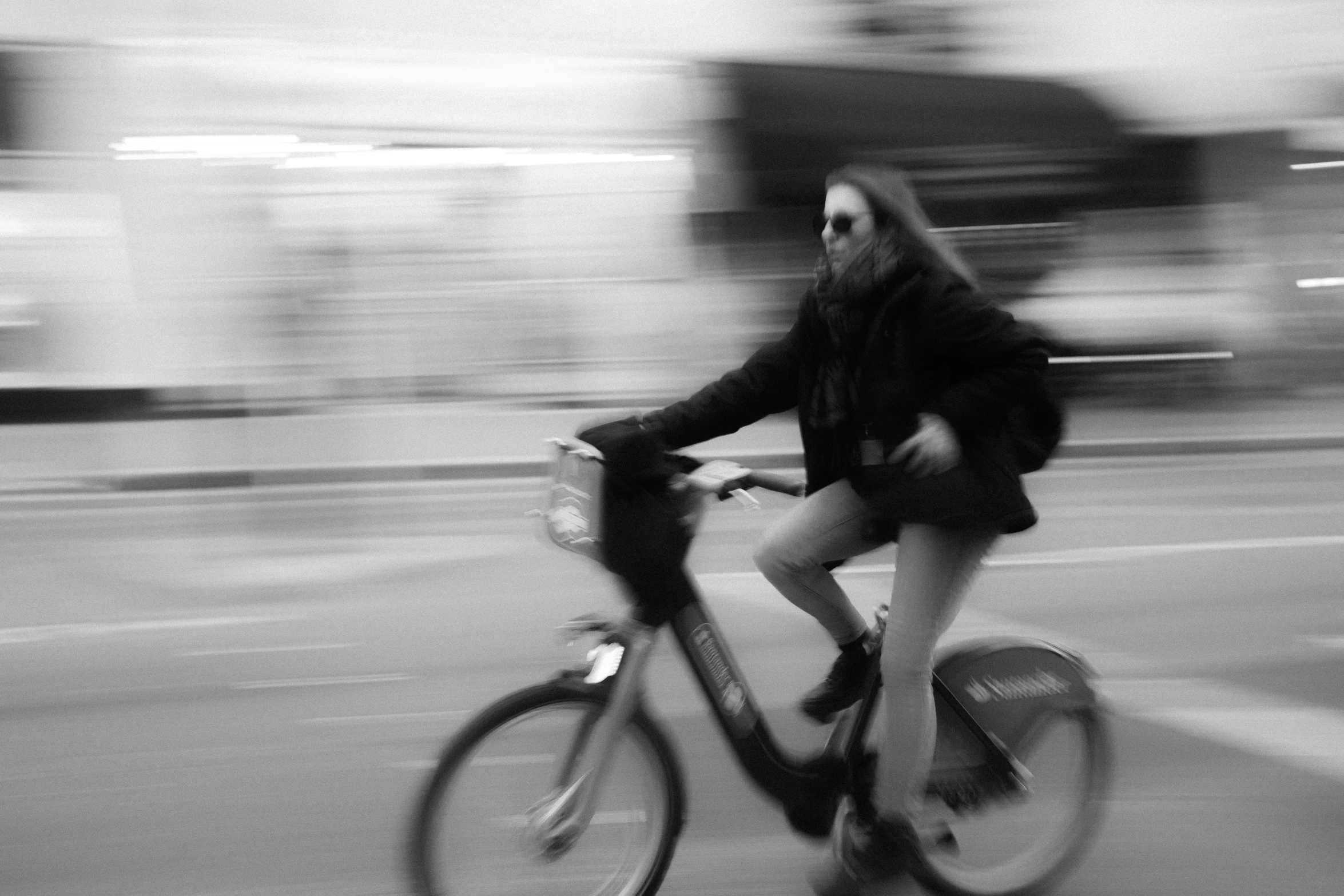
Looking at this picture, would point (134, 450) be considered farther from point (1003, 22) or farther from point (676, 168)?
point (1003, 22)

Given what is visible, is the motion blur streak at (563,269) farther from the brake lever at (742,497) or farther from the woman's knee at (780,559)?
the brake lever at (742,497)

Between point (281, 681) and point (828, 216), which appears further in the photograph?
point (281, 681)

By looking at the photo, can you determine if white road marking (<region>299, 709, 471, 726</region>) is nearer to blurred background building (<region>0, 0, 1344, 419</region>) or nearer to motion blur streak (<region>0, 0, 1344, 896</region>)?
motion blur streak (<region>0, 0, 1344, 896</region>)

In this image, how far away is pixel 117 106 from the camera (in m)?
13.5

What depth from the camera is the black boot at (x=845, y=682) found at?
329cm

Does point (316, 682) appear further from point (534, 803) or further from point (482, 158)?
point (482, 158)

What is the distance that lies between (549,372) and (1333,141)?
9.16 m

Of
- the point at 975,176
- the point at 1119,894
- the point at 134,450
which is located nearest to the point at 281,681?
the point at 1119,894

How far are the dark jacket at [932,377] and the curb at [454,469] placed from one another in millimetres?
9529

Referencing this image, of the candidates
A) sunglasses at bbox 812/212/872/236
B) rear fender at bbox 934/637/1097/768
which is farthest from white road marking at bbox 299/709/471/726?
sunglasses at bbox 812/212/872/236

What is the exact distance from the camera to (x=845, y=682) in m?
3.29

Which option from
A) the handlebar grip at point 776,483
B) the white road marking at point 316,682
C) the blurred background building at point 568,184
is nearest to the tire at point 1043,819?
the handlebar grip at point 776,483

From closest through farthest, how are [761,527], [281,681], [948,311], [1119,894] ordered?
1. [948,311]
2. [1119,894]
3. [281,681]
4. [761,527]

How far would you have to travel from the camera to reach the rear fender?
3348mm
